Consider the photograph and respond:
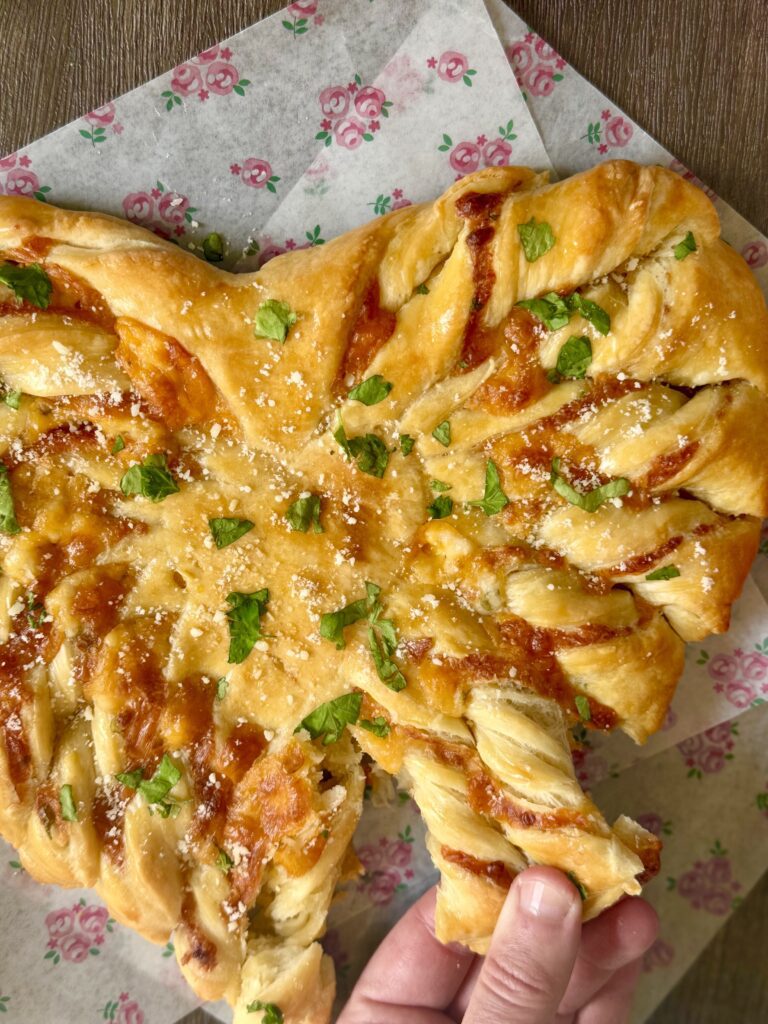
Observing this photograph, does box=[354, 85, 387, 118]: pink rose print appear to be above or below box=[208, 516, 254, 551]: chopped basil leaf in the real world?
above

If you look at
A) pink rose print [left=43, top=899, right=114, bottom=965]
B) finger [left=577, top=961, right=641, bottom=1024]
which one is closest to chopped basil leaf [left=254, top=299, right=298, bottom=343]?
pink rose print [left=43, top=899, right=114, bottom=965]

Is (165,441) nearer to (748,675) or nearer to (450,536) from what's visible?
(450,536)

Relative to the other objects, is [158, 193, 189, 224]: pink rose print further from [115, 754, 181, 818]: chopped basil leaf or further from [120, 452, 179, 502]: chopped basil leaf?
[115, 754, 181, 818]: chopped basil leaf

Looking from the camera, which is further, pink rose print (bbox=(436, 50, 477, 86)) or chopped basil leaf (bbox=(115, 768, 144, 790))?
pink rose print (bbox=(436, 50, 477, 86))

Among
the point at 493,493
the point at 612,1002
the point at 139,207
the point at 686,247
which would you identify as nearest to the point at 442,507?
the point at 493,493

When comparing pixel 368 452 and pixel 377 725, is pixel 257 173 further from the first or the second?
pixel 377 725

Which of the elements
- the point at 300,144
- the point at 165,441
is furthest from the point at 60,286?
the point at 300,144
